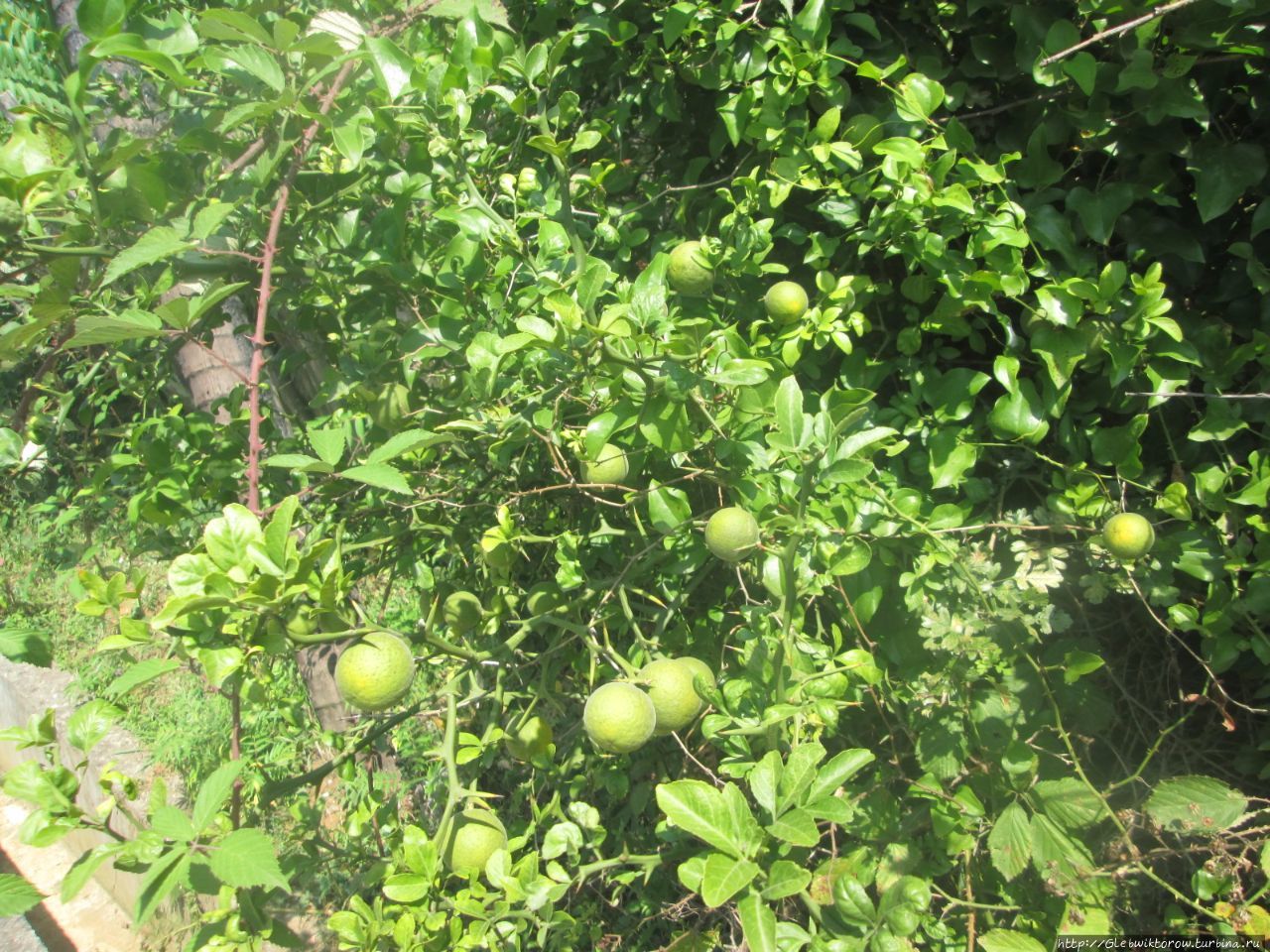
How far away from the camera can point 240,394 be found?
1651 millimetres

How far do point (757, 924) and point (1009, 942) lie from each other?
53 cm

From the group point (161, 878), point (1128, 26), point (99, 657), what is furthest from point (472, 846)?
point (99, 657)

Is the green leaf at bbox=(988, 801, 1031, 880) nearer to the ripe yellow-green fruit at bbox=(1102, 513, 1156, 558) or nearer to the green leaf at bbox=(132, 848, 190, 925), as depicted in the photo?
the ripe yellow-green fruit at bbox=(1102, 513, 1156, 558)

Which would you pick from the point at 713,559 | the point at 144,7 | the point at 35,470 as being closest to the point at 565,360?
the point at 713,559

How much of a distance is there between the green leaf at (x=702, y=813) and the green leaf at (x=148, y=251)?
925mm

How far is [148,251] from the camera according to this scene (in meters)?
1.14

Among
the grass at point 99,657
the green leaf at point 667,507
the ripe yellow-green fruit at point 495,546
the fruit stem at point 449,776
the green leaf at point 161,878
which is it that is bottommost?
the grass at point 99,657

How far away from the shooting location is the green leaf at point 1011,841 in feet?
4.20

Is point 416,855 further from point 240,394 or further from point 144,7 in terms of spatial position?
point 144,7

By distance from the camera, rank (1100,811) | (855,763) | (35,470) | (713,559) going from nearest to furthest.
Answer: (855,763)
(1100,811)
(713,559)
(35,470)

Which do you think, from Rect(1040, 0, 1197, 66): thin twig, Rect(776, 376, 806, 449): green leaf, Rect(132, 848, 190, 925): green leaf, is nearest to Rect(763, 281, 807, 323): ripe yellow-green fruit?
Rect(776, 376, 806, 449): green leaf

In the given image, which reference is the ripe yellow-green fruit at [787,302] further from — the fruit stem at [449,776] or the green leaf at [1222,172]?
the fruit stem at [449,776]

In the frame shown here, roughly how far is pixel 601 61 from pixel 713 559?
1.14m

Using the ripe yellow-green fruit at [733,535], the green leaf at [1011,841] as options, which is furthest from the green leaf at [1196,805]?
the ripe yellow-green fruit at [733,535]
